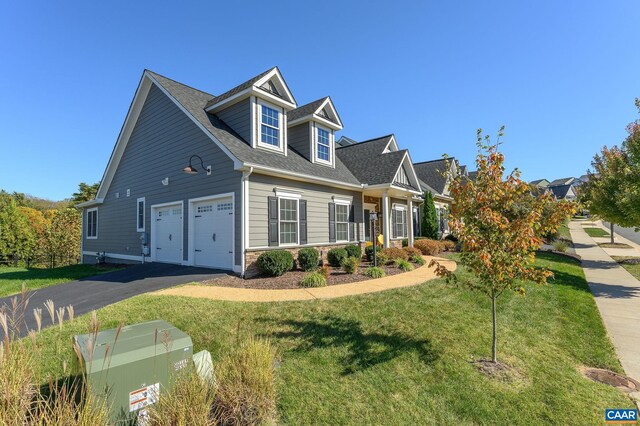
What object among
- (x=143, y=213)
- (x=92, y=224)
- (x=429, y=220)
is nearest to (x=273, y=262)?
(x=143, y=213)

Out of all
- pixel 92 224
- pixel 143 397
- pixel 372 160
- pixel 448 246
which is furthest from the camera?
pixel 448 246

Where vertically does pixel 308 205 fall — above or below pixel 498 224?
above

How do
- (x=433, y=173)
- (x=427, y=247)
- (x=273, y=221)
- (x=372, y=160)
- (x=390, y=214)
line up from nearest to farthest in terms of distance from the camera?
(x=273, y=221), (x=427, y=247), (x=372, y=160), (x=390, y=214), (x=433, y=173)

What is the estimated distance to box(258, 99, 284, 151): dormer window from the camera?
11375mm

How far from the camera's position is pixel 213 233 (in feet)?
34.8

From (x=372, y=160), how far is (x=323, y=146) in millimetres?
3604

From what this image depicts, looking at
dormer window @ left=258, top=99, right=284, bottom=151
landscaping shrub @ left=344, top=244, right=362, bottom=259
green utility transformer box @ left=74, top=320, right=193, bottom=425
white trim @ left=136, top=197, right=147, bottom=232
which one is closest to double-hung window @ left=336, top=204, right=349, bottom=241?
landscaping shrub @ left=344, top=244, right=362, bottom=259

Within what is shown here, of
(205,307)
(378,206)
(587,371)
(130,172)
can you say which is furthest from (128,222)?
(587,371)

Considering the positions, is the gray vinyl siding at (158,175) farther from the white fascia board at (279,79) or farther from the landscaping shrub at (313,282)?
the white fascia board at (279,79)

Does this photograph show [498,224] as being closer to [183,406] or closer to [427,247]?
[183,406]

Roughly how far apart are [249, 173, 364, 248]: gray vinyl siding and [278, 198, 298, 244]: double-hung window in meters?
0.54

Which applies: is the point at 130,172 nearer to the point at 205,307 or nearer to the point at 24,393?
the point at 205,307

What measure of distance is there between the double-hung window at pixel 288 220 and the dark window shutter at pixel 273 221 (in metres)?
0.26

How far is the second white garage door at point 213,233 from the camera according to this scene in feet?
32.8
